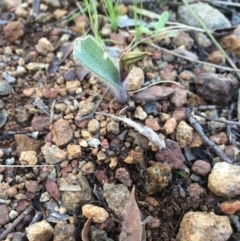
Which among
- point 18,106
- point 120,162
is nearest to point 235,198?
point 120,162

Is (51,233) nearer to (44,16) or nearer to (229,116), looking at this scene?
(229,116)

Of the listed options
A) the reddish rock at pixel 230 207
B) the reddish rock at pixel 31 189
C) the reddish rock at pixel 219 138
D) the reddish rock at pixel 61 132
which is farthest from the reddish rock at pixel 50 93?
the reddish rock at pixel 230 207

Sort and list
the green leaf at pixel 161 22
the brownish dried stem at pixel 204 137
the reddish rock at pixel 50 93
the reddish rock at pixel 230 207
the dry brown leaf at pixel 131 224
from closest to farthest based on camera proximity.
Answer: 1. the dry brown leaf at pixel 131 224
2. the reddish rock at pixel 230 207
3. the brownish dried stem at pixel 204 137
4. the reddish rock at pixel 50 93
5. the green leaf at pixel 161 22

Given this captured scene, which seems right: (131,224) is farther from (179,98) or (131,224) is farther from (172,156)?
(179,98)

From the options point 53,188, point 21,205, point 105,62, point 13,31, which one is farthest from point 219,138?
point 13,31

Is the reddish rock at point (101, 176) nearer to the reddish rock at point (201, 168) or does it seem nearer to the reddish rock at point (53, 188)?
the reddish rock at point (53, 188)
